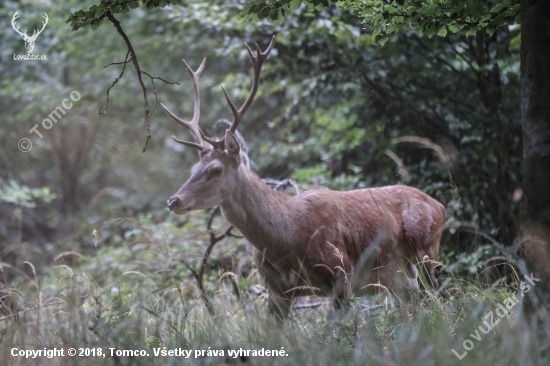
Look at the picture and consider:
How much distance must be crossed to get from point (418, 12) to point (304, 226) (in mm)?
1916

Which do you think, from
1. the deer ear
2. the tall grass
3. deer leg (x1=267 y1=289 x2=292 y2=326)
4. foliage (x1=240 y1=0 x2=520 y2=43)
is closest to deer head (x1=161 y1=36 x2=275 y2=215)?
the deer ear

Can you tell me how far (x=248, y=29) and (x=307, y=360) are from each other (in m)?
5.56

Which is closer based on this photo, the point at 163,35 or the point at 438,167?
the point at 438,167

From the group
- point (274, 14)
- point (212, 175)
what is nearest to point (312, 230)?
point (212, 175)

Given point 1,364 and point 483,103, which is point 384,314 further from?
point 483,103

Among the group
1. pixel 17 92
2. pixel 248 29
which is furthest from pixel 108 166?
pixel 248 29

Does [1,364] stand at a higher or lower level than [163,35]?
lower

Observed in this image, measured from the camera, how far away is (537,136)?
3.72 m

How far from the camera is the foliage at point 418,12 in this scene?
162 inches

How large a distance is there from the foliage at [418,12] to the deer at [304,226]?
3.15 feet

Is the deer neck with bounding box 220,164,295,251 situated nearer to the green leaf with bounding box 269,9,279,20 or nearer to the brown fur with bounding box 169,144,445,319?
the brown fur with bounding box 169,144,445,319

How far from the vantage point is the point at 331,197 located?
19.0 ft

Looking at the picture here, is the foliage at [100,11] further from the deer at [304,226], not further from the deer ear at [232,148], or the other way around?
the deer ear at [232,148]

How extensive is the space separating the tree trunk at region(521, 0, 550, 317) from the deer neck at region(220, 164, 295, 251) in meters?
2.04
